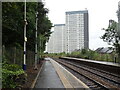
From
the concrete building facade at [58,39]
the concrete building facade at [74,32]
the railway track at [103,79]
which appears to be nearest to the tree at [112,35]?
the railway track at [103,79]

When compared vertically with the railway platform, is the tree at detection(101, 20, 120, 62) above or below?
above

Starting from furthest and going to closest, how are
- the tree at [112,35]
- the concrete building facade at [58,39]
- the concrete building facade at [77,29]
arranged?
the concrete building facade at [58,39]
the concrete building facade at [77,29]
the tree at [112,35]

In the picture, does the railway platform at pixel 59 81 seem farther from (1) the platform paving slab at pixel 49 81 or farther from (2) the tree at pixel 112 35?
(2) the tree at pixel 112 35

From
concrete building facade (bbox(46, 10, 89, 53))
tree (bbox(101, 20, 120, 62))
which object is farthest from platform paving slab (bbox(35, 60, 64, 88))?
concrete building facade (bbox(46, 10, 89, 53))

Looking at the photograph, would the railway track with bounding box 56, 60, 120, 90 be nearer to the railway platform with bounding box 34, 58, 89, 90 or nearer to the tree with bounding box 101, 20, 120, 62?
the railway platform with bounding box 34, 58, 89, 90

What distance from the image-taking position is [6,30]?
2109 centimetres

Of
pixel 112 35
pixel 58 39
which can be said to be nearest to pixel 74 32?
pixel 58 39

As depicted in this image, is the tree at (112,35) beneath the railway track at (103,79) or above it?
above

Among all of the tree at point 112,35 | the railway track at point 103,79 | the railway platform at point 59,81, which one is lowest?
the railway track at point 103,79

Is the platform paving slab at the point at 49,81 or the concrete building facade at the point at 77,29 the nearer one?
the platform paving slab at the point at 49,81

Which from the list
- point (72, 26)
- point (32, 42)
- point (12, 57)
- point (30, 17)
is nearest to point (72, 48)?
point (72, 26)

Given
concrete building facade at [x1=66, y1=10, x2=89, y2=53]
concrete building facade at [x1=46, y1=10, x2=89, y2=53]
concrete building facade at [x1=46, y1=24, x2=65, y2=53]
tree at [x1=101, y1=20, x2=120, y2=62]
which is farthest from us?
concrete building facade at [x1=46, y1=24, x2=65, y2=53]

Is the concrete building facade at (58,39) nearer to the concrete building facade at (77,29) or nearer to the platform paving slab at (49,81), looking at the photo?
the concrete building facade at (77,29)

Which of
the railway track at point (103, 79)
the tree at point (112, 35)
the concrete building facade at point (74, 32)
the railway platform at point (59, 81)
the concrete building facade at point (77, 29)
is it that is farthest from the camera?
the concrete building facade at point (74, 32)
